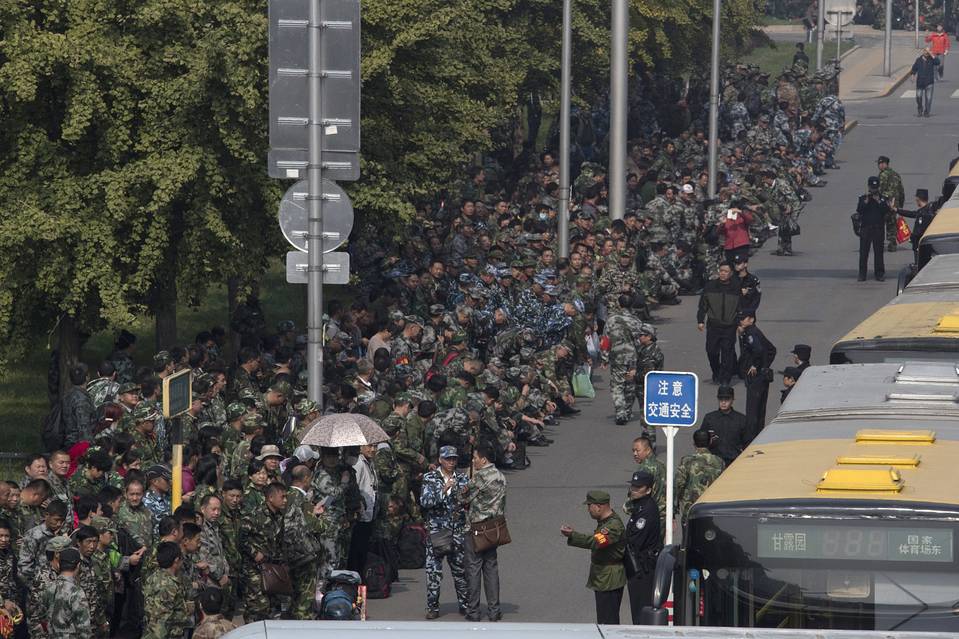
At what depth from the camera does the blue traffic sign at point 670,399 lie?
15672 mm

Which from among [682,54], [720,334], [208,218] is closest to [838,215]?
[682,54]

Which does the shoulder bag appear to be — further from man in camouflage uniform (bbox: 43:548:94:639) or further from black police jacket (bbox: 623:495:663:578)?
man in camouflage uniform (bbox: 43:548:94:639)

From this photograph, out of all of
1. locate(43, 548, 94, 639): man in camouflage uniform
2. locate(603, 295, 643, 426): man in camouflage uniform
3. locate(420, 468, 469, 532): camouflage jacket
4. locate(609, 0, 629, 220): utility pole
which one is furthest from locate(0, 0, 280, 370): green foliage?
locate(609, 0, 629, 220): utility pole

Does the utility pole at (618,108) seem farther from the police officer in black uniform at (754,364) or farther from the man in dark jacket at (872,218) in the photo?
the police officer in black uniform at (754,364)

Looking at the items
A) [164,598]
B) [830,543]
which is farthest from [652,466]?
[830,543]

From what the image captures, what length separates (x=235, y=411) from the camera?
16.8 meters

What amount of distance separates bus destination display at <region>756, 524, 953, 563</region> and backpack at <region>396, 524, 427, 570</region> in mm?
7851

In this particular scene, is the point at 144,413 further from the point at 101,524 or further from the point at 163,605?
the point at 163,605

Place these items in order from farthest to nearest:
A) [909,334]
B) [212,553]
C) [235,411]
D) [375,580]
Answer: [235,411], [375,580], [909,334], [212,553]

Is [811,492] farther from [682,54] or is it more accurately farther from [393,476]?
[682,54]

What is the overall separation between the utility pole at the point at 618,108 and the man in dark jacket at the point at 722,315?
20.7ft

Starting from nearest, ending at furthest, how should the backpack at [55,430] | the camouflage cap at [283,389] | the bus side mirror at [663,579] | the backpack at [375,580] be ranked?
the bus side mirror at [663,579] → the backpack at [375,580] → the camouflage cap at [283,389] → the backpack at [55,430]

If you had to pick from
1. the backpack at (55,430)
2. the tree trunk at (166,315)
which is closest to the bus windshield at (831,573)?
the backpack at (55,430)

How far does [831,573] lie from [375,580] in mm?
7254
